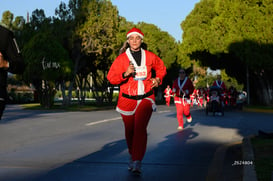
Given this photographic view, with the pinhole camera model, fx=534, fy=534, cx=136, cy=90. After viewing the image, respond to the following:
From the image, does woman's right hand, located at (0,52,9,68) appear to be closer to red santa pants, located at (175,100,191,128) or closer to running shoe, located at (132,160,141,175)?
running shoe, located at (132,160,141,175)

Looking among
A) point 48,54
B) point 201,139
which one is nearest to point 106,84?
point 48,54

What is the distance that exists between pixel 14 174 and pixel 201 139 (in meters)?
6.17

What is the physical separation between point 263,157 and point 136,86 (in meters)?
2.37

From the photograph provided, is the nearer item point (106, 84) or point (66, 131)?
point (66, 131)

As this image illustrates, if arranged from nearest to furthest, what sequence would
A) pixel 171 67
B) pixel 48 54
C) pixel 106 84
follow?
1. pixel 48 54
2. pixel 106 84
3. pixel 171 67

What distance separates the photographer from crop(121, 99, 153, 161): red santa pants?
282 inches

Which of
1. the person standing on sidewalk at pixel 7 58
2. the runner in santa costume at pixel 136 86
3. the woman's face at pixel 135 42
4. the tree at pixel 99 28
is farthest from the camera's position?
the tree at pixel 99 28

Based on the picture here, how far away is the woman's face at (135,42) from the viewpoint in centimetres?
737

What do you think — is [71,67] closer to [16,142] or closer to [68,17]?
[68,17]

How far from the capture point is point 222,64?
43719mm

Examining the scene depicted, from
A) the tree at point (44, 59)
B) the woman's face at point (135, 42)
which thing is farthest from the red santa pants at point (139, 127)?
the tree at point (44, 59)

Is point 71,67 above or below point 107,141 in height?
above

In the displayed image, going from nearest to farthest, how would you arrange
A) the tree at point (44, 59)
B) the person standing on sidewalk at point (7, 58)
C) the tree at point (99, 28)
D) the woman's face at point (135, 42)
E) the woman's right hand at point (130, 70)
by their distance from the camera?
the person standing on sidewalk at point (7, 58)
the woman's right hand at point (130, 70)
the woman's face at point (135, 42)
the tree at point (44, 59)
the tree at point (99, 28)

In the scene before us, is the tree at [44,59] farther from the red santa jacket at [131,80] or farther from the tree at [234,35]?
the red santa jacket at [131,80]
